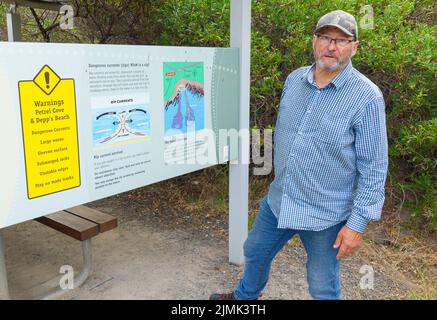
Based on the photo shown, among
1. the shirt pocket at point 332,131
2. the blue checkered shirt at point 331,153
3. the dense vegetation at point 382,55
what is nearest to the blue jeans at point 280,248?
the blue checkered shirt at point 331,153

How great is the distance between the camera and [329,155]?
216cm

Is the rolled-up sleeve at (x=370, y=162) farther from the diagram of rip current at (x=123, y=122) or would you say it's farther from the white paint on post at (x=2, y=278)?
the white paint on post at (x=2, y=278)

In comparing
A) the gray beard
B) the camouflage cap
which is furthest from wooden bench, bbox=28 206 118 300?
the camouflage cap

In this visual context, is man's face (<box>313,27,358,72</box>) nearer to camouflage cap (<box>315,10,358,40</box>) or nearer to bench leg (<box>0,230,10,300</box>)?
camouflage cap (<box>315,10,358,40</box>)

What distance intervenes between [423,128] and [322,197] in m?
2.01

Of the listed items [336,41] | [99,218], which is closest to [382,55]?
[336,41]

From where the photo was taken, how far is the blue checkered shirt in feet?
6.80

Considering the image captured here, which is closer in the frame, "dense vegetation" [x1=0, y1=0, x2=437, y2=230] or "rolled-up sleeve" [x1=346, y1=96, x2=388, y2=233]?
"rolled-up sleeve" [x1=346, y1=96, x2=388, y2=233]

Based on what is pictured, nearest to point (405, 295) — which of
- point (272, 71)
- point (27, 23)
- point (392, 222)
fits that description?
point (392, 222)

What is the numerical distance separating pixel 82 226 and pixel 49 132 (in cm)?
107

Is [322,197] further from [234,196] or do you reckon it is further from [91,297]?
[91,297]

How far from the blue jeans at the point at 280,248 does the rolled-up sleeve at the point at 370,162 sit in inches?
7.3

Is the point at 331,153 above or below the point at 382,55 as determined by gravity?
below

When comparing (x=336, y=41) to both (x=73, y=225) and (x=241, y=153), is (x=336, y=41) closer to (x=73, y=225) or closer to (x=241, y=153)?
(x=241, y=153)
